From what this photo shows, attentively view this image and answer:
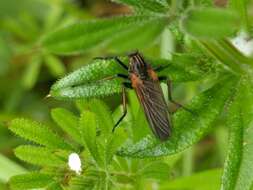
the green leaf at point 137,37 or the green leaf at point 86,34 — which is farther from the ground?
the green leaf at point 86,34

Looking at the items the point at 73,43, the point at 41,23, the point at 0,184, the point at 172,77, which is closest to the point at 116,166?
the point at 172,77

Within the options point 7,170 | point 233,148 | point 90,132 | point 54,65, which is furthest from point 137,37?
point 54,65

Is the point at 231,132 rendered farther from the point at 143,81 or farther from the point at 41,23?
the point at 41,23

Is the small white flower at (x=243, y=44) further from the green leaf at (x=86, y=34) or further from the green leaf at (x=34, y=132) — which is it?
the green leaf at (x=34, y=132)

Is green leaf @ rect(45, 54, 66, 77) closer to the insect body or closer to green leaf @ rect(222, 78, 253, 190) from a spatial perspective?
the insect body

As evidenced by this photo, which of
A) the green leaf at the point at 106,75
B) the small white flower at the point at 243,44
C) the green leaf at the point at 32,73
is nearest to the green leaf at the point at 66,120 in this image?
the green leaf at the point at 106,75

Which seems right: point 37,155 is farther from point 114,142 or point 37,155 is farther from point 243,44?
point 243,44
